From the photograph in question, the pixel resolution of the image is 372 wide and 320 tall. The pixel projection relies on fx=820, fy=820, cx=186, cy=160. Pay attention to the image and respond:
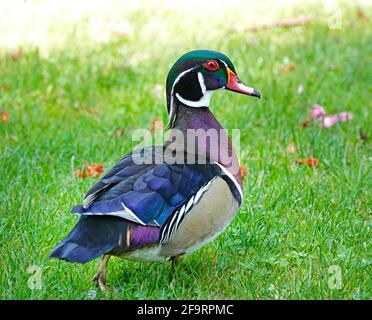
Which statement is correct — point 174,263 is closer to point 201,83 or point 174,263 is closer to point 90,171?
point 201,83

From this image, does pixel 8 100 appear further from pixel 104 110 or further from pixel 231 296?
pixel 231 296

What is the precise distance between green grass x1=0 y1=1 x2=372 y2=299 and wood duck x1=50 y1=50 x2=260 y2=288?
0.97 feet

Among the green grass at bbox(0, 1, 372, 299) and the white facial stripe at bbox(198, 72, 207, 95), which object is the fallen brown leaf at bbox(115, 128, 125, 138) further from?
the white facial stripe at bbox(198, 72, 207, 95)

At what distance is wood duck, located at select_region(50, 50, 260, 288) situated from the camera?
3311 millimetres

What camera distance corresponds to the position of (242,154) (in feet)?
16.6

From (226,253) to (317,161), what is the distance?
121 centimetres

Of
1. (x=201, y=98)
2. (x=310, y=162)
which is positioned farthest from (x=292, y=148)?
(x=201, y=98)

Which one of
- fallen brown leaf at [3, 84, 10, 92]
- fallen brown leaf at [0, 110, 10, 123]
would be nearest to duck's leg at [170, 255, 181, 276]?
fallen brown leaf at [0, 110, 10, 123]

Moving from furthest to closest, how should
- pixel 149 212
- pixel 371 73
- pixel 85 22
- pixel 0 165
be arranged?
1. pixel 85 22
2. pixel 371 73
3. pixel 0 165
4. pixel 149 212

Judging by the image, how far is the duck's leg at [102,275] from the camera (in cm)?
355

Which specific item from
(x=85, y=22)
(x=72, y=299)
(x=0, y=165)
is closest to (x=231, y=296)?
(x=72, y=299)

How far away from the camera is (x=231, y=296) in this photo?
3596mm

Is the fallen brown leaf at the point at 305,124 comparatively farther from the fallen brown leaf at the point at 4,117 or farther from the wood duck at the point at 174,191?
the fallen brown leaf at the point at 4,117

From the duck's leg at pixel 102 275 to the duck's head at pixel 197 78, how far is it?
28.6 inches
